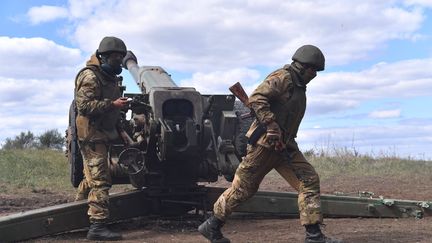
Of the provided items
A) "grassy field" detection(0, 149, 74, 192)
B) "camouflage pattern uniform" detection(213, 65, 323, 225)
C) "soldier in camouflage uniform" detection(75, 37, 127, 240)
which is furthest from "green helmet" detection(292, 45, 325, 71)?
"grassy field" detection(0, 149, 74, 192)

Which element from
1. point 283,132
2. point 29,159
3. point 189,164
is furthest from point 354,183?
point 29,159

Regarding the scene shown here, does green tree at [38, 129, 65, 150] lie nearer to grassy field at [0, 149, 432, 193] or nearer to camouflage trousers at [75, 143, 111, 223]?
grassy field at [0, 149, 432, 193]

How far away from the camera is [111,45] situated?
689cm

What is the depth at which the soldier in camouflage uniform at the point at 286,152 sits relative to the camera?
5953 mm

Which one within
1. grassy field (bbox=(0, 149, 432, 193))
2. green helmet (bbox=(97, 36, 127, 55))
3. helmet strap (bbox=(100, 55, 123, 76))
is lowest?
grassy field (bbox=(0, 149, 432, 193))

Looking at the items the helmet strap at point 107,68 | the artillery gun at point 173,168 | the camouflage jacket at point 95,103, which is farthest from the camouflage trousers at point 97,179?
the helmet strap at point 107,68

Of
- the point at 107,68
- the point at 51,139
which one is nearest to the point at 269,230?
the point at 107,68

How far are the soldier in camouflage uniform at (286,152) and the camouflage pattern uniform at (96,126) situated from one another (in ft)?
3.93

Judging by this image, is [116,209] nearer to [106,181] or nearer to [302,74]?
[106,181]

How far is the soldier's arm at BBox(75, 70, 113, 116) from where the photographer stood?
6.59 meters

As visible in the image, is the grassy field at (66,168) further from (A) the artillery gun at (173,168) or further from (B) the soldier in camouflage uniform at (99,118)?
(B) the soldier in camouflage uniform at (99,118)

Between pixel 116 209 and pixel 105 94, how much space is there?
4.37 ft

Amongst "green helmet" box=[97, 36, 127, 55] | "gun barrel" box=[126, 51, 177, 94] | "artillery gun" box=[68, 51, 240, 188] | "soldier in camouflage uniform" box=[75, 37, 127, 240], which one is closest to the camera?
"soldier in camouflage uniform" box=[75, 37, 127, 240]

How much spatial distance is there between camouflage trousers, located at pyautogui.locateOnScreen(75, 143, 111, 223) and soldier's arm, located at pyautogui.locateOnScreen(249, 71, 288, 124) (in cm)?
183
